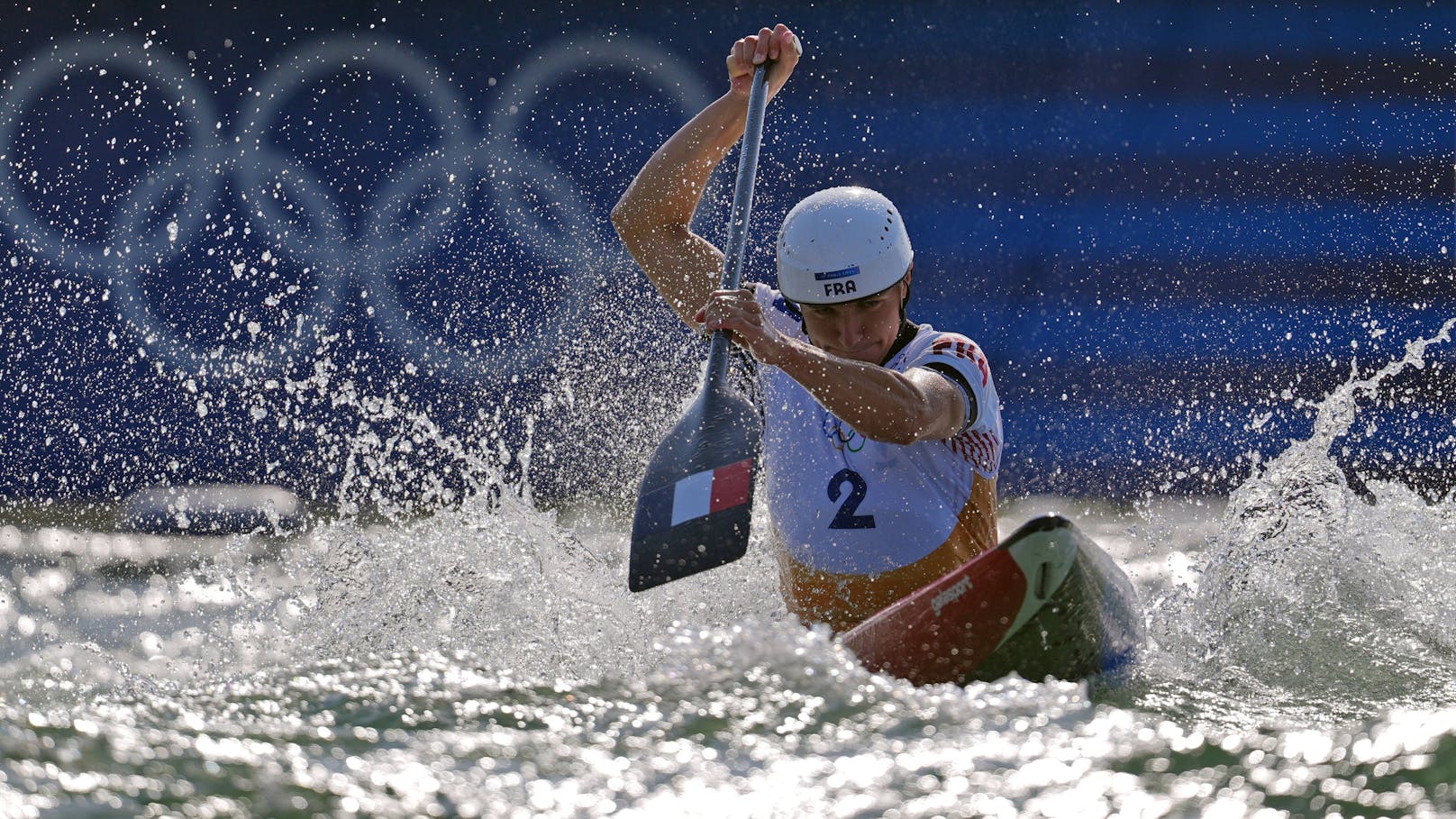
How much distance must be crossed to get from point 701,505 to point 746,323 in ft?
1.96

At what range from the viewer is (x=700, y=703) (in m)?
3.56

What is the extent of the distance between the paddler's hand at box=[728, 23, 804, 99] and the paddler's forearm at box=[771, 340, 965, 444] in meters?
1.12

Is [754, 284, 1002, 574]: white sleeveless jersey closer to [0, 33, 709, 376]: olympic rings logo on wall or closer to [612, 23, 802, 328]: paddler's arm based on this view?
[612, 23, 802, 328]: paddler's arm

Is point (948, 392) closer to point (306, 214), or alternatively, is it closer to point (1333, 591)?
point (1333, 591)

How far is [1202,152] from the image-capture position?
7438 mm

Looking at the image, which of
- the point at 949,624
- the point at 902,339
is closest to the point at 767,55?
the point at 902,339

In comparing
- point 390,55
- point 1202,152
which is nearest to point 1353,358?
point 1202,152

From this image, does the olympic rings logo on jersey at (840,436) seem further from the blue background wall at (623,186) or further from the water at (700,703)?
the blue background wall at (623,186)

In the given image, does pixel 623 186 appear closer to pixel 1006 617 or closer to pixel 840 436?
pixel 840 436

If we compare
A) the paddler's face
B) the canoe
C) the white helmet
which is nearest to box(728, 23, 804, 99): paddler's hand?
the white helmet

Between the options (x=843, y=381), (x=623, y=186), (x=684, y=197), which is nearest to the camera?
(x=843, y=381)

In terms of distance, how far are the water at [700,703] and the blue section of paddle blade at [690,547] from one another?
0.16 metres

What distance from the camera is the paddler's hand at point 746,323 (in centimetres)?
369

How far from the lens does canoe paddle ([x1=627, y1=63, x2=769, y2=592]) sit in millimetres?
4098
